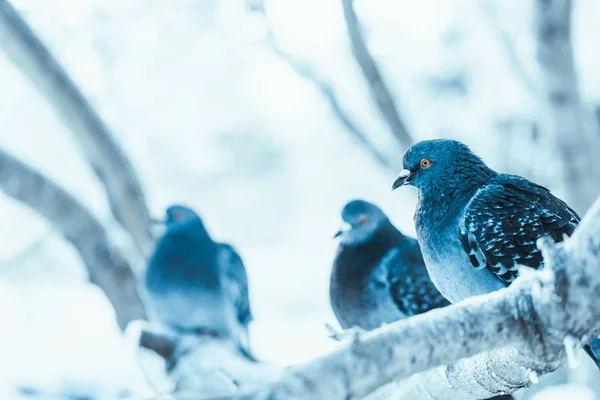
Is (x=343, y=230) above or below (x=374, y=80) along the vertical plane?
below

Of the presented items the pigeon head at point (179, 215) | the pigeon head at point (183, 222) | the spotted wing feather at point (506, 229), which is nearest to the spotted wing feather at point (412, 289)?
the spotted wing feather at point (506, 229)

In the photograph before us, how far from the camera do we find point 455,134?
30.3 feet

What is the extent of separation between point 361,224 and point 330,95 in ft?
7.14

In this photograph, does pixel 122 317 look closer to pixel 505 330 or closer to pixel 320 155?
pixel 505 330

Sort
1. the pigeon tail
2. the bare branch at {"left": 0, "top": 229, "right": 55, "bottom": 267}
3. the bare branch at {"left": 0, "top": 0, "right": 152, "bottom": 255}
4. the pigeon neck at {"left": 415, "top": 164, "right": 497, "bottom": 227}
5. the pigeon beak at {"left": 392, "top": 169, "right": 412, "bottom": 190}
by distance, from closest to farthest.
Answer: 1. the pigeon tail
2. the pigeon neck at {"left": 415, "top": 164, "right": 497, "bottom": 227}
3. the pigeon beak at {"left": 392, "top": 169, "right": 412, "bottom": 190}
4. the bare branch at {"left": 0, "top": 0, "right": 152, "bottom": 255}
5. the bare branch at {"left": 0, "top": 229, "right": 55, "bottom": 267}

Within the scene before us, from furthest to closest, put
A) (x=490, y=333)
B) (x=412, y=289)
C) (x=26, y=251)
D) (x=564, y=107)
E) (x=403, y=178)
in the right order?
(x=26, y=251) → (x=564, y=107) → (x=412, y=289) → (x=403, y=178) → (x=490, y=333)

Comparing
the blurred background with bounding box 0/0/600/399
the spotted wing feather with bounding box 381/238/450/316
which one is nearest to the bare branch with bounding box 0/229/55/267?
the blurred background with bounding box 0/0/600/399

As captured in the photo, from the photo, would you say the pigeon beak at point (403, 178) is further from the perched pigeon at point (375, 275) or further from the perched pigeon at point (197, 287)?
the perched pigeon at point (197, 287)

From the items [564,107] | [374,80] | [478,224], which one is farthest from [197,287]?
[564,107]

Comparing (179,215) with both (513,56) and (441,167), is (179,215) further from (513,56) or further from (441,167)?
(513,56)

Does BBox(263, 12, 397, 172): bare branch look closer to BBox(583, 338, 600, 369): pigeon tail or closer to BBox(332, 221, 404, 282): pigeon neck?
BBox(332, 221, 404, 282): pigeon neck

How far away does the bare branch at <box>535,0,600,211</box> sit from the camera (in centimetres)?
510

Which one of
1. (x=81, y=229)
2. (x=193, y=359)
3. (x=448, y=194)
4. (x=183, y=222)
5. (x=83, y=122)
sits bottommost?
(x=448, y=194)

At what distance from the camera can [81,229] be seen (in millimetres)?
6184
